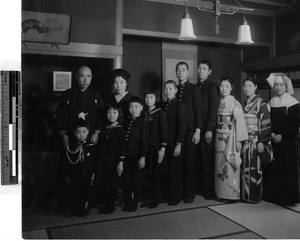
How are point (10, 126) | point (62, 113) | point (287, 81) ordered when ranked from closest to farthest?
point (10, 126), point (62, 113), point (287, 81)

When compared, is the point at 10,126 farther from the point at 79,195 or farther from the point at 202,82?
the point at 202,82

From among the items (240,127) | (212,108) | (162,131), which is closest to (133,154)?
(162,131)

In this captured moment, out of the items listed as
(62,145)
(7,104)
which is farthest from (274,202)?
(7,104)

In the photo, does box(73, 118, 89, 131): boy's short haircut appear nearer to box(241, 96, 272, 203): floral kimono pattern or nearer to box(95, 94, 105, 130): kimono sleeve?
box(95, 94, 105, 130): kimono sleeve

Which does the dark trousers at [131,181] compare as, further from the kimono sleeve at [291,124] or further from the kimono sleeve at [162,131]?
the kimono sleeve at [291,124]

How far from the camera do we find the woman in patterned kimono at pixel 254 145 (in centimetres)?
151

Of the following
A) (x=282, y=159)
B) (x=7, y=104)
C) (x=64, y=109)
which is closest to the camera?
(x=7, y=104)

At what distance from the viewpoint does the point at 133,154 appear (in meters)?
1.39

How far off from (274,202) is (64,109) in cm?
97

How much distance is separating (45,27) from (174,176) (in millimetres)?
757

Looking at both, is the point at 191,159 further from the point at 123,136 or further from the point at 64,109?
the point at 64,109

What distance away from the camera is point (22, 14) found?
1301 mm

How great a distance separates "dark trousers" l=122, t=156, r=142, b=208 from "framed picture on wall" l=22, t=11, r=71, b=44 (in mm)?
520

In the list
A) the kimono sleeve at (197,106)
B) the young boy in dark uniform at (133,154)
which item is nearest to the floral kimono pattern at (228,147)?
the kimono sleeve at (197,106)
